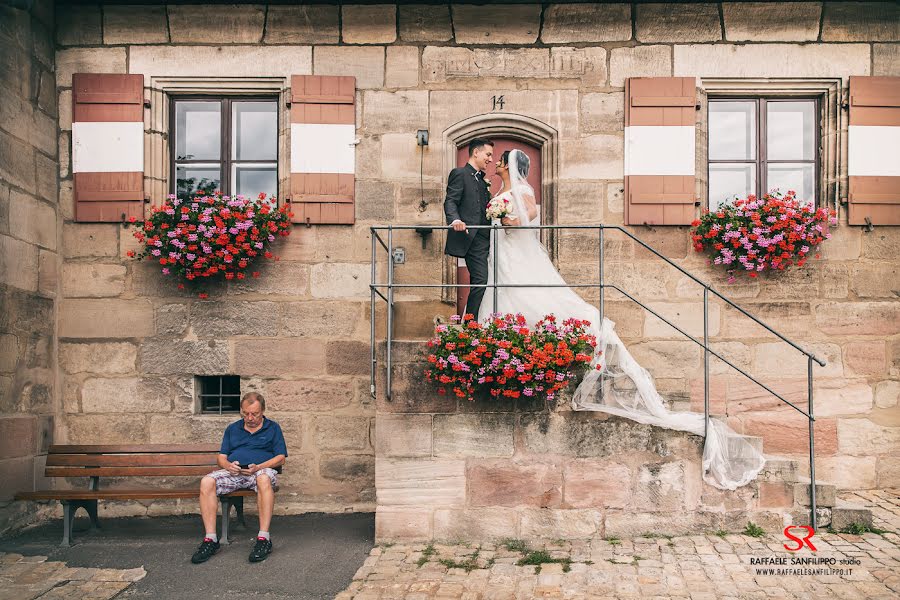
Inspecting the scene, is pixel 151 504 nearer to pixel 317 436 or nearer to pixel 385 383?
pixel 317 436

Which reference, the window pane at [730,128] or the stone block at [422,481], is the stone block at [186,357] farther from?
the window pane at [730,128]

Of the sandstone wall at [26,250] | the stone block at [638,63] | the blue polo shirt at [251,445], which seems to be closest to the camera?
the blue polo shirt at [251,445]

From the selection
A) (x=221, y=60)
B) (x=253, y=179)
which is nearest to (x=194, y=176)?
(x=253, y=179)

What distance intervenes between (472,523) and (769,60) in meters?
4.83

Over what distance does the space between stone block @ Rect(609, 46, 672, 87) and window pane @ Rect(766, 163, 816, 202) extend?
52.9 inches

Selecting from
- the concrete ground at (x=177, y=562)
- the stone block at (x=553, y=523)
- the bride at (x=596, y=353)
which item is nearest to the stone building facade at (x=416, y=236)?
the concrete ground at (x=177, y=562)

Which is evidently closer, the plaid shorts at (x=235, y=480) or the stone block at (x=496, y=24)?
the plaid shorts at (x=235, y=480)

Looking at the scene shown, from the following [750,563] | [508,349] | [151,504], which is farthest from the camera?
[151,504]

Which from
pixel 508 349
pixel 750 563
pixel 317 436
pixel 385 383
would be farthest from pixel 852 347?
pixel 317 436

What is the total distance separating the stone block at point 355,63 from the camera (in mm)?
7176

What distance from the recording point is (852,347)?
276 inches

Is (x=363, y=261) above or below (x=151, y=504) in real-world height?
above

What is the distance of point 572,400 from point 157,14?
5.05m

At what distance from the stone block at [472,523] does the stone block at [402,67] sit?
12.4 feet
